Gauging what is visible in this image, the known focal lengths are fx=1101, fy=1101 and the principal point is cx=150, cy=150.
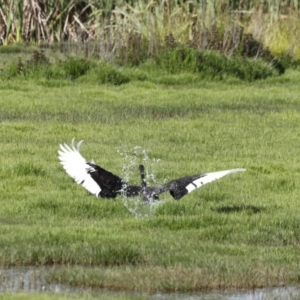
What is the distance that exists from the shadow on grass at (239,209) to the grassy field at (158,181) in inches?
0.8

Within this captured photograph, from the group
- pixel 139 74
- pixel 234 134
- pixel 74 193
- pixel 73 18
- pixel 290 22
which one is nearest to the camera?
pixel 74 193

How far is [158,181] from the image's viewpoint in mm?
11812

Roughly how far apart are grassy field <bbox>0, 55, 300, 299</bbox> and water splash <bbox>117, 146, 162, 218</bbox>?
0.13ft

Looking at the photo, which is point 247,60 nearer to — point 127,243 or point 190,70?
point 190,70

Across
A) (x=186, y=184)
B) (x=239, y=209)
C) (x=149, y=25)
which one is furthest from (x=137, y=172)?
(x=149, y=25)

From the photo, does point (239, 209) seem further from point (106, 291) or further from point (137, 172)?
point (106, 291)

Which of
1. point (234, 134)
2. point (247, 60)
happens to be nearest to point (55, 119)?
point (234, 134)

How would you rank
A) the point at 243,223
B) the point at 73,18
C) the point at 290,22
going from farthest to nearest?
1. the point at 73,18
2. the point at 290,22
3. the point at 243,223

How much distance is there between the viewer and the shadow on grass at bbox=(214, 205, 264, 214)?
10477 millimetres

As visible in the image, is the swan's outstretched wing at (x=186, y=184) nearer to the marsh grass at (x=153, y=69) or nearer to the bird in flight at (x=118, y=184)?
the bird in flight at (x=118, y=184)

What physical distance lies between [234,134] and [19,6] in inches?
400

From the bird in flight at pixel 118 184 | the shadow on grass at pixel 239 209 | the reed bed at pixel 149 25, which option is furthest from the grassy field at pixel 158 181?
the reed bed at pixel 149 25

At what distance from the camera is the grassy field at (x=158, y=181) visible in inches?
336

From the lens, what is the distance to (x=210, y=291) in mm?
8016
